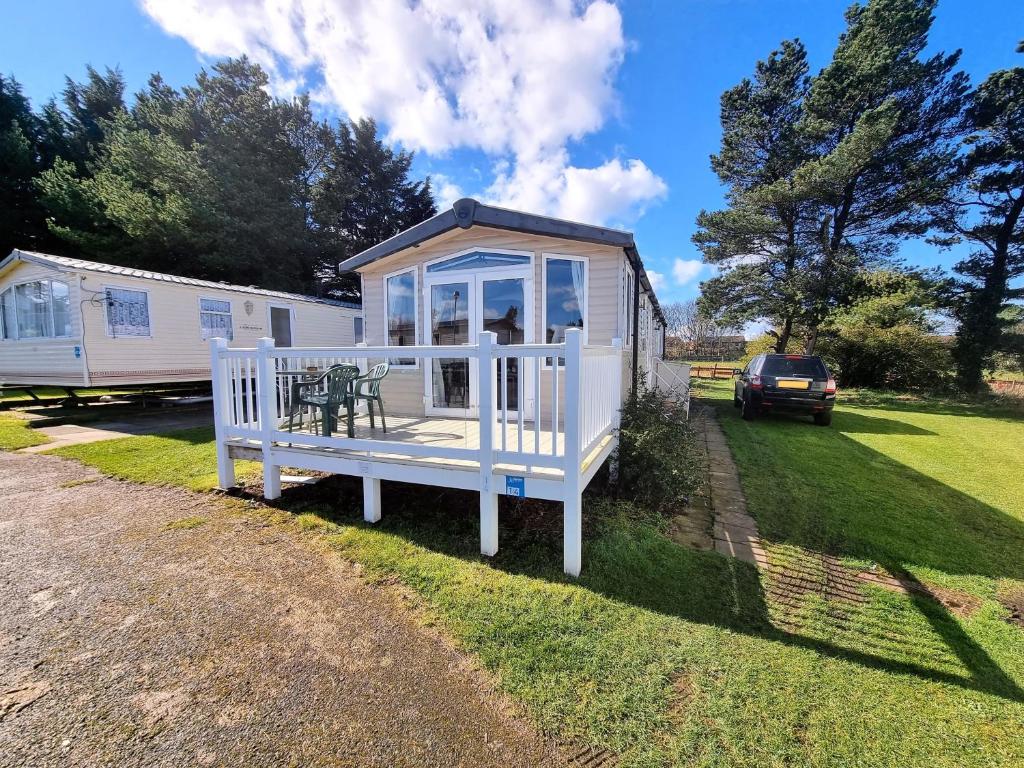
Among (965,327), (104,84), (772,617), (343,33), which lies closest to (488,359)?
(772,617)

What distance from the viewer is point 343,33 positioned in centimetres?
722

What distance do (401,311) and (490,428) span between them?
388 cm

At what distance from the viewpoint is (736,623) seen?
8.09 ft

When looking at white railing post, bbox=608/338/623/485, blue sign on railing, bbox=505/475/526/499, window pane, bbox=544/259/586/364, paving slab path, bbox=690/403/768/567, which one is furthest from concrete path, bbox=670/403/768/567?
window pane, bbox=544/259/586/364

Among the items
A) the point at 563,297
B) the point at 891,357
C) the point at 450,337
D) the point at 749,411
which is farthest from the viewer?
the point at 891,357

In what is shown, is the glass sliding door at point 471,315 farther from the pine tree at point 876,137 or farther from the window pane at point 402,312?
the pine tree at point 876,137

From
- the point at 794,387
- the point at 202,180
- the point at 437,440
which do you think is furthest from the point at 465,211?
the point at 202,180

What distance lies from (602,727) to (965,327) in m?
19.9

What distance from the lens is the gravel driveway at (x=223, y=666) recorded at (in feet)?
5.48

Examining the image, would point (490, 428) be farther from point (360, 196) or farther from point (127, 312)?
point (360, 196)

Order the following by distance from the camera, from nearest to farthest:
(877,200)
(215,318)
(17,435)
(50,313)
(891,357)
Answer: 1. (17,435)
2. (50,313)
3. (215,318)
4. (877,200)
5. (891,357)

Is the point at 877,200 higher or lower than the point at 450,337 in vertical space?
higher

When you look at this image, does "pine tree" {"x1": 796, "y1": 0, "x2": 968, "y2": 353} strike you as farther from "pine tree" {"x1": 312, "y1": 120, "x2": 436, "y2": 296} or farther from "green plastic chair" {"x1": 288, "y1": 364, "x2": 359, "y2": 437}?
"pine tree" {"x1": 312, "y1": 120, "x2": 436, "y2": 296}

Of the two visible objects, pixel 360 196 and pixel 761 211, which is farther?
pixel 360 196
